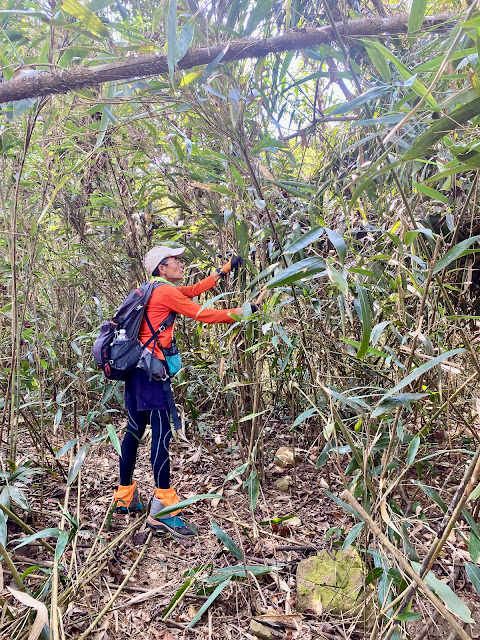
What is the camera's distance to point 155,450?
1969mm

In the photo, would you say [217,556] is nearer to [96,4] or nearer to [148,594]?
[148,594]

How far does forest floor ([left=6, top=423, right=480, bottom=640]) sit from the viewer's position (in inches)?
51.8

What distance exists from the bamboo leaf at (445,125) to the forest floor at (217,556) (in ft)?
2.98

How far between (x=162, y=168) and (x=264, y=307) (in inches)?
45.4

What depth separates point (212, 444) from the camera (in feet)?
8.37

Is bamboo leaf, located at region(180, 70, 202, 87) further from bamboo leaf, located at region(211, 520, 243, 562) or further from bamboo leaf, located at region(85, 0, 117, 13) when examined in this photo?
bamboo leaf, located at region(211, 520, 243, 562)

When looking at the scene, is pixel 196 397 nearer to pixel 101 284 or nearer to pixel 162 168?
pixel 101 284

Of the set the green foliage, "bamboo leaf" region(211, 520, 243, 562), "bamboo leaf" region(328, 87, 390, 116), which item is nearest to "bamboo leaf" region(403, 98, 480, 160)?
the green foliage

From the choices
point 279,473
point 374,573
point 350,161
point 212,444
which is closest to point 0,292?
point 212,444

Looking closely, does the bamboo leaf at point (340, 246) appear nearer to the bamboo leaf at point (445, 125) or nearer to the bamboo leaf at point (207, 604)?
the bamboo leaf at point (445, 125)

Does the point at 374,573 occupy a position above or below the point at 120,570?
above

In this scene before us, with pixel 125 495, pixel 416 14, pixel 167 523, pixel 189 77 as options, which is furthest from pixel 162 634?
pixel 416 14

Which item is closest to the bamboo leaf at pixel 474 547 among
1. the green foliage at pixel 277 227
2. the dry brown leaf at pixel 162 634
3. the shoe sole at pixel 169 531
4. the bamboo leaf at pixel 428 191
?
the green foliage at pixel 277 227

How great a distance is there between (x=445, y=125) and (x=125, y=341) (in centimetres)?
159
